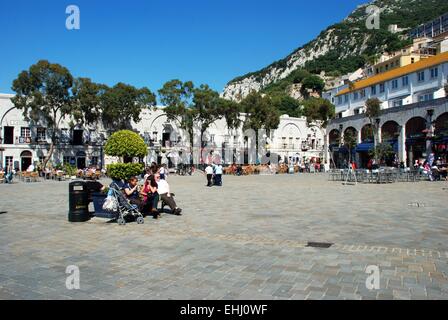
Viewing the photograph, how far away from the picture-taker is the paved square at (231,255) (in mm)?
4875

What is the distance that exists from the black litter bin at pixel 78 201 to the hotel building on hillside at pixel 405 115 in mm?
27991

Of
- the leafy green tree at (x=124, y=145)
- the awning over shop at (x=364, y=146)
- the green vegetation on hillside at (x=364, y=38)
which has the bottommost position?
the leafy green tree at (x=124, y=145)

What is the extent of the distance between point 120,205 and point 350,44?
487ft

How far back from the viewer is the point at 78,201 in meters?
10.4

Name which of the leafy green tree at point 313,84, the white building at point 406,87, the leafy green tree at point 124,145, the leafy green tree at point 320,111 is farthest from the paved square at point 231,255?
the leafy green tree at point 313,84

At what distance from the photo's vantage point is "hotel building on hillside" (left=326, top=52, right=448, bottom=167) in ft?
122

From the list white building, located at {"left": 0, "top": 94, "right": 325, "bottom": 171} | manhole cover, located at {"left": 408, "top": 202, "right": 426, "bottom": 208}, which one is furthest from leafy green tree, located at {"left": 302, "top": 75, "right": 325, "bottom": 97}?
manhole cover, located at {"left": 408, "top": 202, "right": 426, "bottom": 208}

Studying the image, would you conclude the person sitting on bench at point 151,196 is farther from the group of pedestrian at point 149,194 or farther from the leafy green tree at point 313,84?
the leafy green tree at point 313,84

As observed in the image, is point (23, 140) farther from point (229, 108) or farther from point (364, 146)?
point (364, 146)

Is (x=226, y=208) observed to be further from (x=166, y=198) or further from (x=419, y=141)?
(x=419, y=141)

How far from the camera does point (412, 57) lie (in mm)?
66438

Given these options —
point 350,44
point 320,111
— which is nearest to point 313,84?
point 350,44

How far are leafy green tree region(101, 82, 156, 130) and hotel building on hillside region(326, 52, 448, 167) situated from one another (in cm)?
2445

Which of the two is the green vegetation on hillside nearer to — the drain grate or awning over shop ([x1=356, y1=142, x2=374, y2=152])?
awning over shop ([x1=356, y1=142, x2=374, y2=152])
